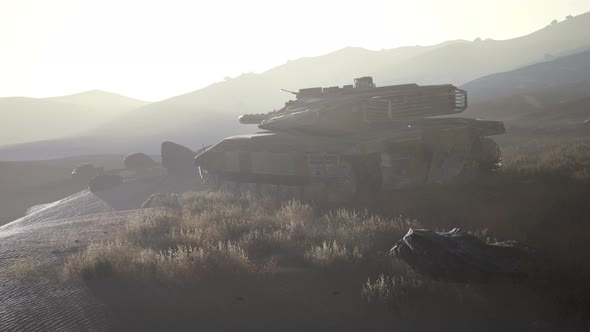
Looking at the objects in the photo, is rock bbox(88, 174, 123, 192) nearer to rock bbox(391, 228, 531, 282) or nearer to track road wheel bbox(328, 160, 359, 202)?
track road wheel bbox(328, 160, 359, 202)

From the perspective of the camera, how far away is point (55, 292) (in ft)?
21.4

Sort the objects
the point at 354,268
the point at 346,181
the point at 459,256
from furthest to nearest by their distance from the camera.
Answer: the point at 346,181, the point at 354,268, the point at 459,256

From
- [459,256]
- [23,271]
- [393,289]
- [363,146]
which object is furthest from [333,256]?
[363,146]

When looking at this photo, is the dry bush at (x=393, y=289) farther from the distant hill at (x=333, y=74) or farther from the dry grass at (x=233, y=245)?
the distant hill at (x=333, y=74)

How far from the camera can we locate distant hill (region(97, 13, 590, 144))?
404ft

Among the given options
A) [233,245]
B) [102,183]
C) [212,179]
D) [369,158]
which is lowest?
[102,183]

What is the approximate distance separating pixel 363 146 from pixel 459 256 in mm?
5906

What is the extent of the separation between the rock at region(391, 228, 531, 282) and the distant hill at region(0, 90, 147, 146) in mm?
159247

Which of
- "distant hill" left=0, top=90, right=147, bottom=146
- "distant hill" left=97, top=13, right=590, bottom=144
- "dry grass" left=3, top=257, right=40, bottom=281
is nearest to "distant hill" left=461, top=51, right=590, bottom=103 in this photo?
"distant hill" left=97, top=13, right=590, bottom=144

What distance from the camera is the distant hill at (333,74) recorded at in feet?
404

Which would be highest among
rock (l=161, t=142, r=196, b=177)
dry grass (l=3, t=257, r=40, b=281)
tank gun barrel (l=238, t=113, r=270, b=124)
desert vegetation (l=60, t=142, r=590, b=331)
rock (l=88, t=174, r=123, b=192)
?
tank gun barrel (l=238, t=113, r=270, b=124)

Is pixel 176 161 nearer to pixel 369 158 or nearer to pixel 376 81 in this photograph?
pixel 369 158

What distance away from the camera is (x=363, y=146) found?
1152 centimetres

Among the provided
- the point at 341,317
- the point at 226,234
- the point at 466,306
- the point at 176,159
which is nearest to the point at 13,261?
the point at 226,234
